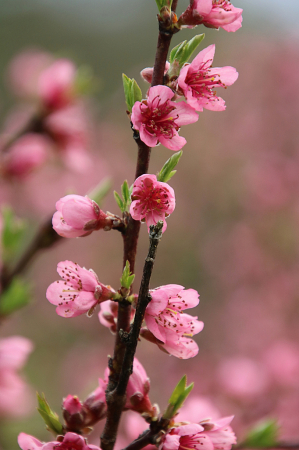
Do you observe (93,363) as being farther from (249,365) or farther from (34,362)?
(249,365)

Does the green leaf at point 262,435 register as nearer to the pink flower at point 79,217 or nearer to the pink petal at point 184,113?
the pink flower at point 79,217

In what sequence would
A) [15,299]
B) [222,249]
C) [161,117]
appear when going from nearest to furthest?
1. [161,117]
2. [15,299]
3. [222,249]

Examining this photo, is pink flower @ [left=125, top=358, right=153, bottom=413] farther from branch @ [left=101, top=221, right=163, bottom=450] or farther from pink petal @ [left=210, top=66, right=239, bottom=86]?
pink petal @ [left=210, top=66, right=239, bottom=86]

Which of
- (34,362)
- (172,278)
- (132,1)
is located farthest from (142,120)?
(132,1)

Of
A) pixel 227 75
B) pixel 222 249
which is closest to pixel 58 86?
pixel 227 75

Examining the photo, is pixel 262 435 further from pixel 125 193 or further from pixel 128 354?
pixel 125 193
